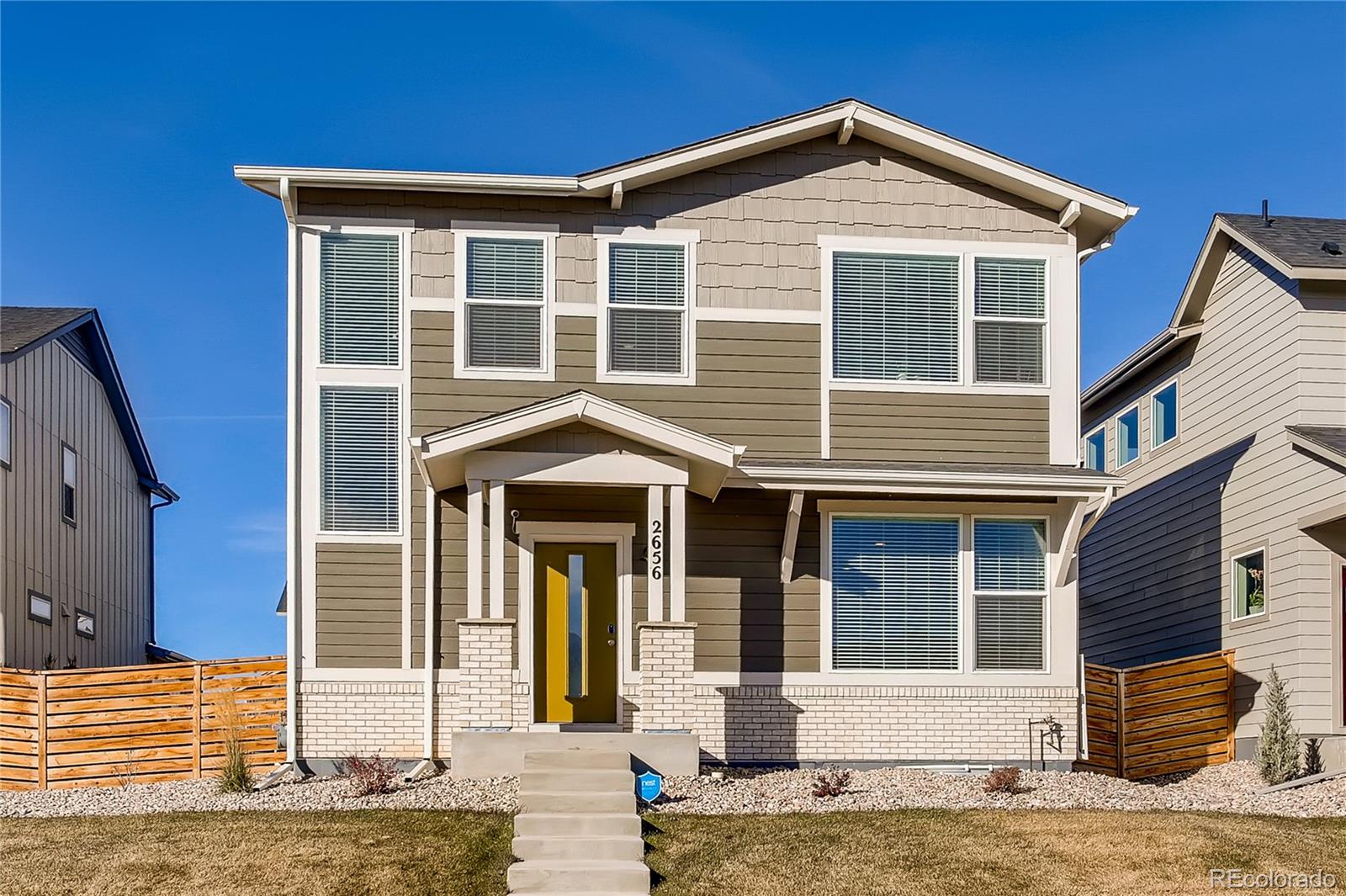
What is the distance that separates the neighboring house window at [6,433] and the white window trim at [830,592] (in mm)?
10483

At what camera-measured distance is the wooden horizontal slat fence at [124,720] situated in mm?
15227

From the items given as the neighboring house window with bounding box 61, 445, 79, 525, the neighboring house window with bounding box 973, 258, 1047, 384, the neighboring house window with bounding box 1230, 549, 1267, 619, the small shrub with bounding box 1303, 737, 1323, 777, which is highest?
the neighboring house window with bounding box 973, 258, 1047, 384

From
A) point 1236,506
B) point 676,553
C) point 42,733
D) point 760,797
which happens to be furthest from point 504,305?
point 1236,506

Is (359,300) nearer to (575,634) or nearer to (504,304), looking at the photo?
(504,304)

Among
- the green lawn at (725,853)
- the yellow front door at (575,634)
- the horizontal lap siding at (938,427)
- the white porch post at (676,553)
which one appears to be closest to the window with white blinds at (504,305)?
the yellow front door at (575,634)

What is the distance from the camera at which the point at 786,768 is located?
49.7ft

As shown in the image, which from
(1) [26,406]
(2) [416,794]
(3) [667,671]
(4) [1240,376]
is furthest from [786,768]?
(1) [26,406]

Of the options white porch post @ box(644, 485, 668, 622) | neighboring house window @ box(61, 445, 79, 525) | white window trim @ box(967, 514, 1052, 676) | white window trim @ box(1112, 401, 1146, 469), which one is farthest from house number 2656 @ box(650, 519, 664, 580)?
neighboring house window @ box(61, 445, 79, 525)

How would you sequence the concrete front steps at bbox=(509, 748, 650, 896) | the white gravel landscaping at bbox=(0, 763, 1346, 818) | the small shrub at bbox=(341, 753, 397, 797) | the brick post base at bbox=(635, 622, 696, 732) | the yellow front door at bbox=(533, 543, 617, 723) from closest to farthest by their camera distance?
the concrete front steps at bbox=(509, 748, 650, 896)
the white gravel landscaping at bbox=(0, 763, 1346, 818)
the small shrub at bbox=(341, 753, 397, 797)
the brick post base at bbox=(635, 622, 696, 732)
the yellow front door at bbox=(533, 543, 617, 723)

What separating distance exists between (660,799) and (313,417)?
544cm

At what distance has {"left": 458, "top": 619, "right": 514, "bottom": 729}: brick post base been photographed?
14109 millimetres

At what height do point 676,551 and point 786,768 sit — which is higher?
point 676,551

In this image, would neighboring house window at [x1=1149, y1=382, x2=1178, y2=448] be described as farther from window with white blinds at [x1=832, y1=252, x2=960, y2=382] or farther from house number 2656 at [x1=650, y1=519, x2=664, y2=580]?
house number 2656 at [x1=650, y1=519, x2=664, y2=580]

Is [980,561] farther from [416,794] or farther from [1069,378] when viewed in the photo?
[416,794]
